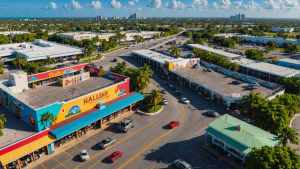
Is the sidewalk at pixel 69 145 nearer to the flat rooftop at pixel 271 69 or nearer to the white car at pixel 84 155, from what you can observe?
the white car at pixel 84 155

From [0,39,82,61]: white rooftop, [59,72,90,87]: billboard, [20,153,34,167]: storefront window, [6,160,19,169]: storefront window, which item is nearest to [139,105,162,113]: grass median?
[59,72,90,87]: billboard

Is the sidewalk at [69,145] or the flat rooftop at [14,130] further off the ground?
the flat rooftop at [14,130]

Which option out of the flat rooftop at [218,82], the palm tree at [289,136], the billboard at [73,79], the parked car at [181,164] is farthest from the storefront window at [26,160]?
the flat rooftop at [218,82]

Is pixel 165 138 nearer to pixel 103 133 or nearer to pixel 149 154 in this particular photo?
pixel 149 154

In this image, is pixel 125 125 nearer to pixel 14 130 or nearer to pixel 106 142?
pixel 106 142

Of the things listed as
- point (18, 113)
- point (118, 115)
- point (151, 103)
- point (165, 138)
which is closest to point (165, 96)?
point (151, 103)

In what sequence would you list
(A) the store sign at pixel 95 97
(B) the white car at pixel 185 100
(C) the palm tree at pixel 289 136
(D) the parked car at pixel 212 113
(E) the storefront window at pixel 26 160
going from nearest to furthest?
(C) the palm tree at pixel 289 136 < (E) the storefront window at pixel 26 160 < (A) the store sign at pixel 95 97 < (D) the parked car at pixel 212 113 < (B) the white car at pixel 185 100

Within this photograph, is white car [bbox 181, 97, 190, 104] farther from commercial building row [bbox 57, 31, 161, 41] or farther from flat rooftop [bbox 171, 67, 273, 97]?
commercial building row [bbox 57, 31, 161, 41]

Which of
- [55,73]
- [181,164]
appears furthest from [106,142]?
[55,73]
